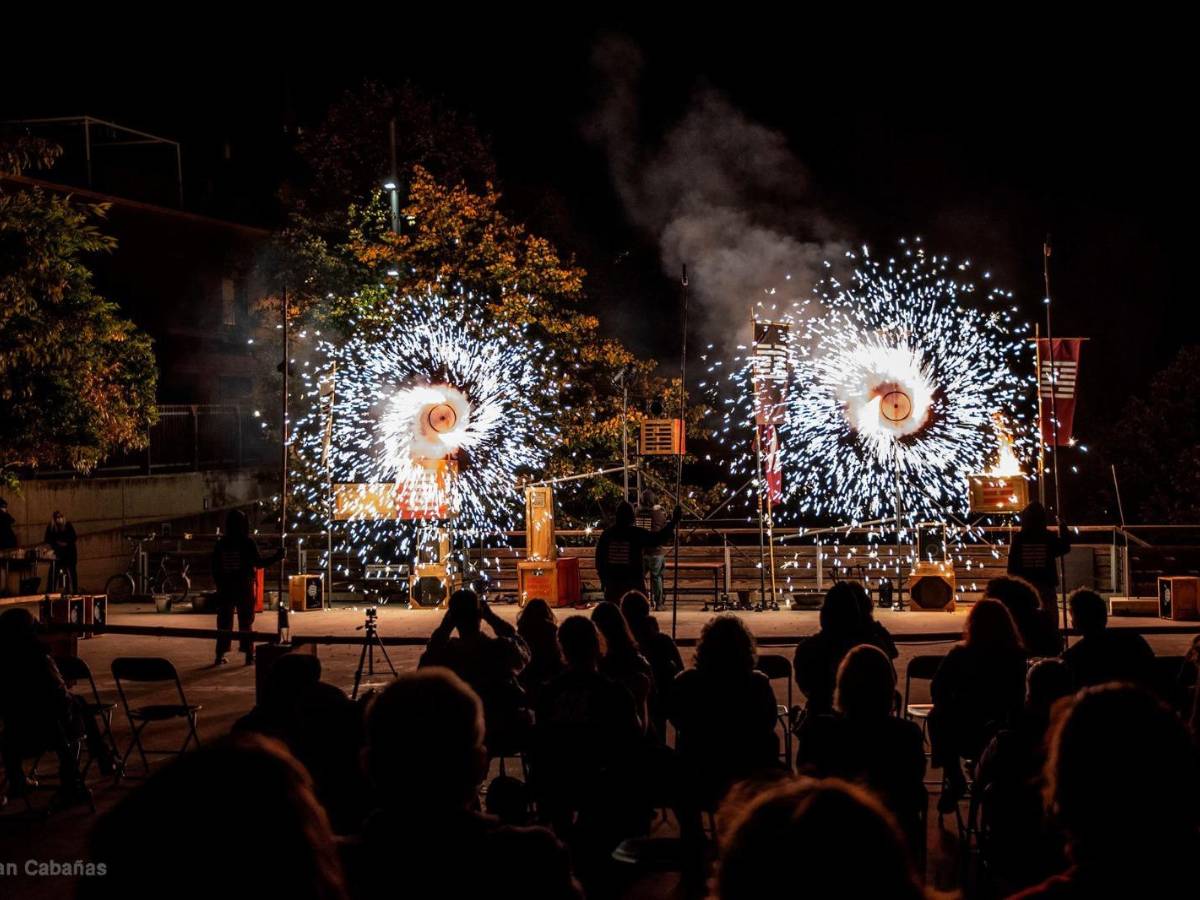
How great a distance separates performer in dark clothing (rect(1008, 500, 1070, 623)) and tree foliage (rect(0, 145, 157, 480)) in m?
13.5

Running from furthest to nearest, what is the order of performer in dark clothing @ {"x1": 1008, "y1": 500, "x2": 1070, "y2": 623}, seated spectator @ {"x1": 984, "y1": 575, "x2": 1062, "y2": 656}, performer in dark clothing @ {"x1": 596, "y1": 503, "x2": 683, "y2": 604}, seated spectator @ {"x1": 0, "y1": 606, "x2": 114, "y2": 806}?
performer in dark clothing @ {"x1": 596, "y1": 503, "x2": 683, "y2": 604} → performer in dark clothing @ {"x1": 1008, "y1": 500, "x2": 1070, "y2": 623} → seated spectator @ {"x1": 984, "y1": 575, "x2": 1062, "y2": 656} → seated spectator @ {"x1": 0, "y1": 606, "x2": 114, "y2": 806}

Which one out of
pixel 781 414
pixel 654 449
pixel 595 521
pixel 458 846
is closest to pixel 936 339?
pixel 781 414

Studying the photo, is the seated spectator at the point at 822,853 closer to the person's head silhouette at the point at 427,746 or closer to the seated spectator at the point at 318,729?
the person's head silhouette at the point at 427,746

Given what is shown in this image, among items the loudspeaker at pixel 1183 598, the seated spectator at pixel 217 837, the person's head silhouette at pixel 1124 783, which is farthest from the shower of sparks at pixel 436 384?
the seated spectator at pixel 217 837

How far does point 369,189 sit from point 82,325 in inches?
419

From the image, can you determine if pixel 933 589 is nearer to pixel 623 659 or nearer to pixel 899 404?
pixel 899 404

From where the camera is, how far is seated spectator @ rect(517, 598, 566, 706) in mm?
7461

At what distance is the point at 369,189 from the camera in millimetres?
27047

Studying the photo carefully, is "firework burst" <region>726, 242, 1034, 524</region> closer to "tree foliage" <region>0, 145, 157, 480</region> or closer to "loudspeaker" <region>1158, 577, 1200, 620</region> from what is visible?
"loudspeaker" <region>1158, 577, 1200, 620</region>

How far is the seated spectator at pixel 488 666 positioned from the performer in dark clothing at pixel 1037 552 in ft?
19.7

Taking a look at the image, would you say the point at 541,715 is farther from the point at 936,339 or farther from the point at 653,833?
the point at 936,339

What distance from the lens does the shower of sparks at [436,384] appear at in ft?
76.6

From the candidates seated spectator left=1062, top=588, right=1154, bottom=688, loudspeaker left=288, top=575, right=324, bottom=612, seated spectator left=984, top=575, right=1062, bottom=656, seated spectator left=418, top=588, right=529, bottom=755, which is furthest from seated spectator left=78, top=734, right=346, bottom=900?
loudspeaker left=288, top=575, right=324, bottom=612

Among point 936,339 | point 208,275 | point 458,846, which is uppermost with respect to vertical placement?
point 208,275
